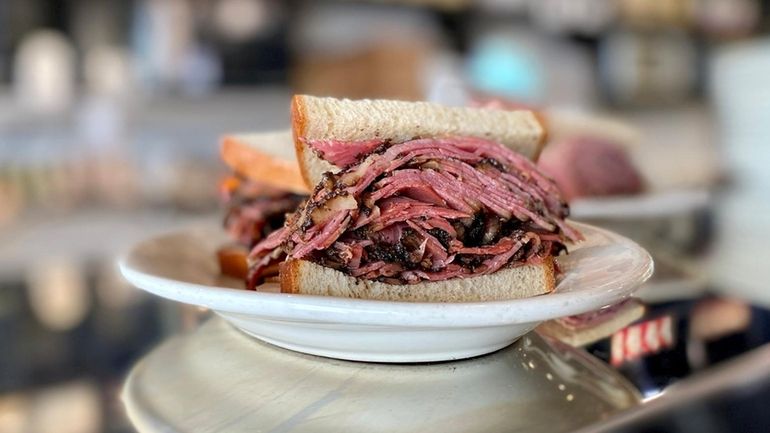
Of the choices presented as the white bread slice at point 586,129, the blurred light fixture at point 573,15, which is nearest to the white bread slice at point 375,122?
the white bread slice at point 586,129

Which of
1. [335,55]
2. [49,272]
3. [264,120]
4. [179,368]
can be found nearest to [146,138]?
[264,120]

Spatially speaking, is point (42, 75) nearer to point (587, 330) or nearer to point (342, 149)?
point (342, 149)

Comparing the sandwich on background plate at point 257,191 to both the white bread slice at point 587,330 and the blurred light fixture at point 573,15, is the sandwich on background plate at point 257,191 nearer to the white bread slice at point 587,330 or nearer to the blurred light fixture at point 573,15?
the white bread slice at point 587,330

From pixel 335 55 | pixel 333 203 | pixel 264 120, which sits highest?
pixel 333 203

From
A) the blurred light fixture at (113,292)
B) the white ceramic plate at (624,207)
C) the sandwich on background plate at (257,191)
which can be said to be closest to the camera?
the sandwich on background plate at (257,191)

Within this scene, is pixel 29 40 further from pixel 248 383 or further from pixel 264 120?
pixel 248 383

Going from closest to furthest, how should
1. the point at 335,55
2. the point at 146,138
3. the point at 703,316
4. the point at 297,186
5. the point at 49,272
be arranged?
the point at 703,316
the point at 297,186
the point at 49,272
the point at 146,138
the point at 335,55
